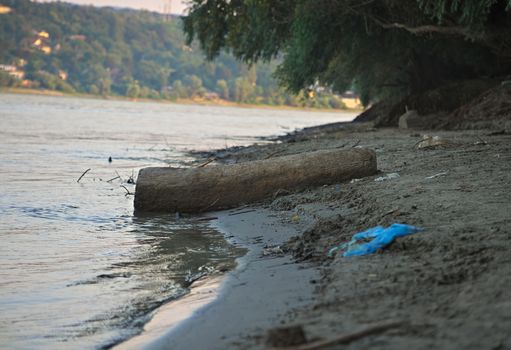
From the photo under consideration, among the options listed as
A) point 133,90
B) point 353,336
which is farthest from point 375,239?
point 133,90

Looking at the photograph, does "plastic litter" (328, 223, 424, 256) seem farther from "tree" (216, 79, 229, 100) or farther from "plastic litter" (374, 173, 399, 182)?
"tree" (216, 79, 229, 100)

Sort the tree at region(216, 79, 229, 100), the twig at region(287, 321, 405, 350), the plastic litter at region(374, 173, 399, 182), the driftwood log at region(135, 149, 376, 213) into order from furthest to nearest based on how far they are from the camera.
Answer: the tree at region(216, 79, 229, 100)
the driftwood log at region(135, 149, 376, 213)
the plastic litter at region(374, 173, 399, 182)
the twig at region(287, 321, 405, 350)

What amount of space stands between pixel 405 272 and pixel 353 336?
1.43 m

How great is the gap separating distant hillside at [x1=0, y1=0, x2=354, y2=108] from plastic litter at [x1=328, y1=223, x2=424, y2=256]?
12174cm

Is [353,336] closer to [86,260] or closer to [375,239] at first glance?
[375,239]

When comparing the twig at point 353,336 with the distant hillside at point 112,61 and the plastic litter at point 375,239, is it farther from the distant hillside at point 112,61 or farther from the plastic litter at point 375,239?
the distant hillside at point 112,61

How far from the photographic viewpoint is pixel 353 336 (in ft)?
12.0

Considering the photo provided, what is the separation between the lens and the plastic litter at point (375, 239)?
578cm

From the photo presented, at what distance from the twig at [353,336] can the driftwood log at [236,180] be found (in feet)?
21.8

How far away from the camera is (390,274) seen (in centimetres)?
498

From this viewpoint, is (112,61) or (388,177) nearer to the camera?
(388,177)

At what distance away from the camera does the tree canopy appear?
18219 mm

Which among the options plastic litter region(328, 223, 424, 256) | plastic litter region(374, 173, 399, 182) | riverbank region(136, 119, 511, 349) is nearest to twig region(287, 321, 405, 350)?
riverbank region(136, 119, 511, 349)

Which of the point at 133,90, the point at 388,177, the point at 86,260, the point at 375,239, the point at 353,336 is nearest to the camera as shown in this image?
the point at 353,336
